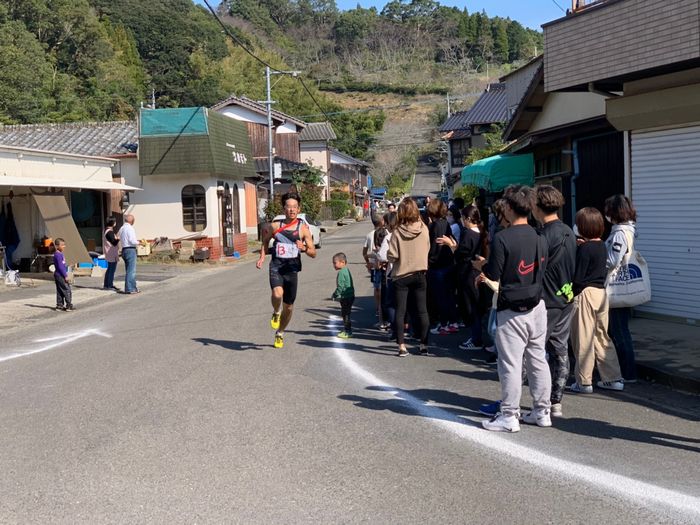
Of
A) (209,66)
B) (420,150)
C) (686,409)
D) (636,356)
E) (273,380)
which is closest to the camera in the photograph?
(686,409)

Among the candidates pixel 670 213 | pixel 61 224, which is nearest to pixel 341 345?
pixel 670 213

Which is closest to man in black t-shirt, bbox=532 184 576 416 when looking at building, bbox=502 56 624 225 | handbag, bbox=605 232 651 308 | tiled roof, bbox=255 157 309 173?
handbag, bbox=605 232 651 308

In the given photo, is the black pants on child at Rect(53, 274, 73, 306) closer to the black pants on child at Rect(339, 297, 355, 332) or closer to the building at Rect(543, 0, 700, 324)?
the black pants on child at Rect(339, 297, 355, 332)

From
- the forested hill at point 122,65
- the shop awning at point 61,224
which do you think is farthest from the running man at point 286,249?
the forested hill at point 122,65

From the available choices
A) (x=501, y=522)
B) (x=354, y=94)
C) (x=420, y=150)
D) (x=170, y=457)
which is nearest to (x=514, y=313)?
(x=501, y=522)

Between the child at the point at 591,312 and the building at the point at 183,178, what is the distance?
2222cm

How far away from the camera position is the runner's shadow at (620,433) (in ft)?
19.4

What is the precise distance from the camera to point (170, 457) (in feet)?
18.5

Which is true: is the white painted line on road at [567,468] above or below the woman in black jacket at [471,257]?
below

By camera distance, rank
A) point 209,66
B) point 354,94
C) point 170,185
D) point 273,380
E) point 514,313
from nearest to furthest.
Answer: point 514,313
point 273,380
point 170,185
point 209,66
point 354,94

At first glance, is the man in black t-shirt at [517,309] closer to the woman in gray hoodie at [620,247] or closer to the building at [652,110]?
the woman in gray hoodie at [620,247]

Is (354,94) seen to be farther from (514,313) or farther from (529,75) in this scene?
(514,313)

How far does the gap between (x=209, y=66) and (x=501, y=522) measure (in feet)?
253

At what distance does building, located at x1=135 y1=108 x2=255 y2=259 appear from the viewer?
28.6m
